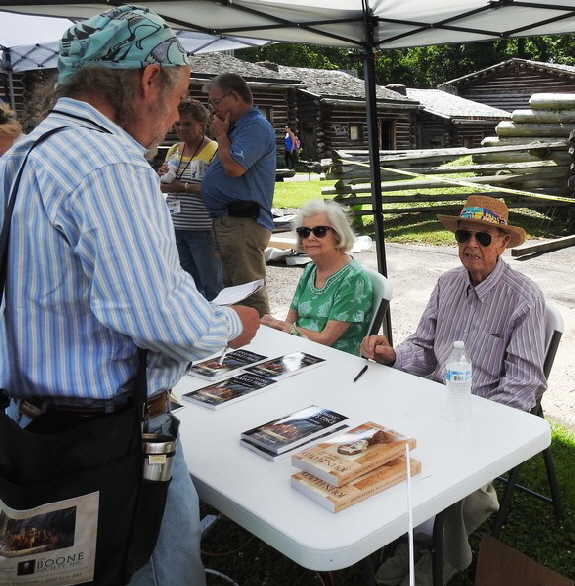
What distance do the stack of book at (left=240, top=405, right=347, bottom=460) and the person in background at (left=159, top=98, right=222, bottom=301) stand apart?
3.17 meters

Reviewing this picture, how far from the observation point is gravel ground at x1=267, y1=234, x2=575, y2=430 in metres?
4.37

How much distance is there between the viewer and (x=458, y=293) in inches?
110

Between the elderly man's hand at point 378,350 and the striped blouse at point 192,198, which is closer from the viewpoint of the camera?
the elderly man's hand at point 378,350

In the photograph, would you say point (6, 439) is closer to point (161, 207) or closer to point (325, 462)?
point (161, 207)

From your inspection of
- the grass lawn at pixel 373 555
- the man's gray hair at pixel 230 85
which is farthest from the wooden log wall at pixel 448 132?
the grass lawn at pixel 373 555

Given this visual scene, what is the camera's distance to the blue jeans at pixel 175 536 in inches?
58.5

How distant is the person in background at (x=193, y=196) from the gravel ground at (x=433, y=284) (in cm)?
157

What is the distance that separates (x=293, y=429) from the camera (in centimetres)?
185

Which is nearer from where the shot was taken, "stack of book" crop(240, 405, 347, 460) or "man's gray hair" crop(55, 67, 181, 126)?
"man's gray hair" crop(55, 67, 181, 126)

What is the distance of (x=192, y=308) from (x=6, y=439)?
472 mm

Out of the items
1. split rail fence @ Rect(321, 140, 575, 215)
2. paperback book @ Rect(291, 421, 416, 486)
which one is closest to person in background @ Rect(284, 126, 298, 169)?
split rail fence @ Rect(321, 140, 575, 215)

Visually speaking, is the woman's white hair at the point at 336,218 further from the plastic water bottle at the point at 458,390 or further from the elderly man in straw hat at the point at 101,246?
the elderly man in straw hat at the point at 101,246

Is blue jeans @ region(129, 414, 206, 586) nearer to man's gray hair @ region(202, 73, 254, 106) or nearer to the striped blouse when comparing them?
man's gray hair @ region(202, 73, 254, 106)

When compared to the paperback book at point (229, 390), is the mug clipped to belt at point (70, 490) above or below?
above
